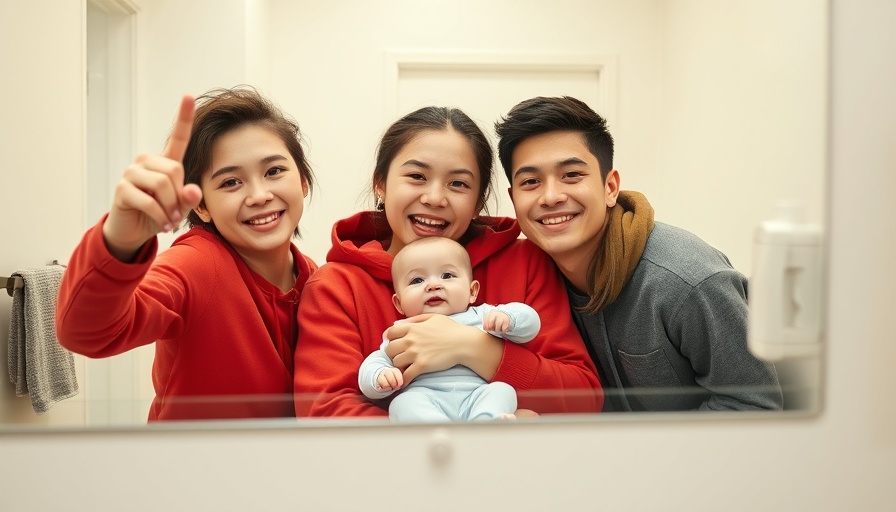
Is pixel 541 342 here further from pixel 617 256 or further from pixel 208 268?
pixel 208 268

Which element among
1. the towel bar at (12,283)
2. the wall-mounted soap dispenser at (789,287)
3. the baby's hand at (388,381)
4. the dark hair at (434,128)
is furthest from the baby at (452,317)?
the towel bar at (12,283)

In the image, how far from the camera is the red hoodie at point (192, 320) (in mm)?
661

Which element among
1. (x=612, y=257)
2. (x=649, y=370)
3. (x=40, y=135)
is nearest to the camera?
(x=40, y=135)

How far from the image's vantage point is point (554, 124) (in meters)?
0.92

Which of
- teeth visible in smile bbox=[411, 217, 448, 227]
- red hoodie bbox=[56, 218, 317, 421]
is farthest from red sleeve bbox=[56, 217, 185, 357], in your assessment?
teeth visible in smile bbox=[411, 217, 448, 227]

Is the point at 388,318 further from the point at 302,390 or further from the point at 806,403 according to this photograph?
the point at 806,403

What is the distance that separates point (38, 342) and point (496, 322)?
0.57 meters

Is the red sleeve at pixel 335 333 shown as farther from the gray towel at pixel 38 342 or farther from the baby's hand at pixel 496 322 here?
the gray towel at pixel 38 342

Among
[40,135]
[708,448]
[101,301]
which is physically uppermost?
[40,135]

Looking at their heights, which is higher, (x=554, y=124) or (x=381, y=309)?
(x=554, y=124)

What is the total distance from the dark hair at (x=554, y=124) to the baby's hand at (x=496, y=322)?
22 centimetres

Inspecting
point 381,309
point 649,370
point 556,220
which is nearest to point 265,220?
point 381,309

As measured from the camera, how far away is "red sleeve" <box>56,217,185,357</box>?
2.15 ft

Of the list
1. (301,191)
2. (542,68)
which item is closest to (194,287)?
(301,191)
